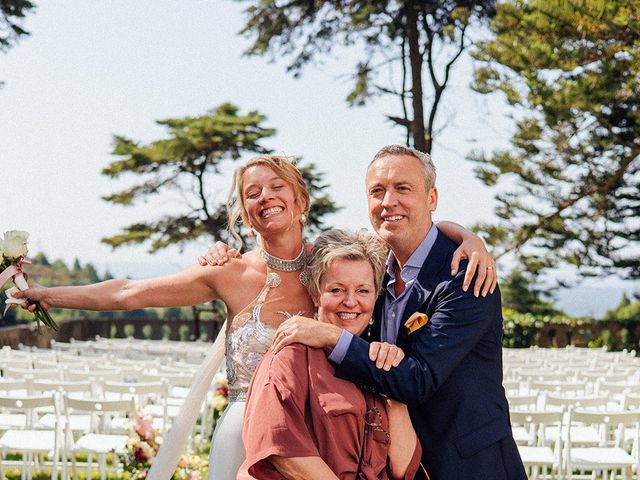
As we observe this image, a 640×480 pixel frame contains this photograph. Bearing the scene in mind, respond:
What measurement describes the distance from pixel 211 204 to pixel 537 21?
14187 mm

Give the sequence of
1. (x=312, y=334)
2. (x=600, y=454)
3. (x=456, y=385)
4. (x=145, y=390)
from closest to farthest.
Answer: (x=312, y=334)
(x=456, y=385)
(x=600, y=454)
(x=145, y=390)

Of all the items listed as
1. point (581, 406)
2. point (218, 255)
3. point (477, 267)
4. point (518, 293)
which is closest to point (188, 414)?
point (218, 255)

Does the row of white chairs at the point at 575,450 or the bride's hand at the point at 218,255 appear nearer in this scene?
the bride's hand at the point at 218,255

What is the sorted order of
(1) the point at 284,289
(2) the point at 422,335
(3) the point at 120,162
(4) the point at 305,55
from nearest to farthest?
(2) the point at 422,335, (1) the point at 284,289, (4) the point at 305,55, (3) the point at 120,162

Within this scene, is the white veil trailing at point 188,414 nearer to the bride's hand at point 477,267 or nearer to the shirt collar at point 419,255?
the shirt collar at point 419,255

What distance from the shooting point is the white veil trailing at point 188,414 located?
3.07 meters

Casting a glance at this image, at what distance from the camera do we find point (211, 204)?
29.4 metres

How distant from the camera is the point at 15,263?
2.75 m

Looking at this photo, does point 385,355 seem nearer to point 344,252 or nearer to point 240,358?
point 344,252

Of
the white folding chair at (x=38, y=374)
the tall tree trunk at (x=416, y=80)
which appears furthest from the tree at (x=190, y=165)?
the white folding chair at (x=38, y=374)

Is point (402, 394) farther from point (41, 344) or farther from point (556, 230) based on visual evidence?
point (556, 230)

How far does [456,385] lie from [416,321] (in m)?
0.19

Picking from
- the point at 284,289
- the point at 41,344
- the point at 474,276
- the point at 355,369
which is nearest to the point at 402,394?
the point at 355,369

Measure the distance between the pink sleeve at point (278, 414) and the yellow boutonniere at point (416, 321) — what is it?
0.98ft
